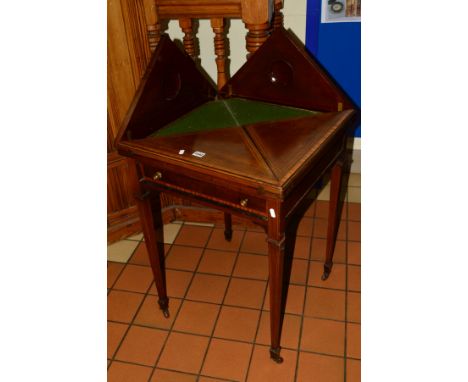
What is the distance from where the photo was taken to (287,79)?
6.50 feet

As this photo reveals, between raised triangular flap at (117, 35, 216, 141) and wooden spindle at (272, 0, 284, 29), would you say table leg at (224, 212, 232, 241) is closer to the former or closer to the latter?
raised triangular flap at (117, 35, 216, 141)

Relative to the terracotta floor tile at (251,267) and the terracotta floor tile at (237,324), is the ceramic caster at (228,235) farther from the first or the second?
the terracotta floor tile at (237,324)

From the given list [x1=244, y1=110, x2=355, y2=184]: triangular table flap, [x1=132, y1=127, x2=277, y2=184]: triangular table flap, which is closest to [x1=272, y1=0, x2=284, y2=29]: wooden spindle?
[x1=244, y1=110, x2=355, y2=184]: triangular table flap

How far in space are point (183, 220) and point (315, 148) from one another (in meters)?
1.46

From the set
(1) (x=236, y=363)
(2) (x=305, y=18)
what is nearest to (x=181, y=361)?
(1) (x=236, y=363)

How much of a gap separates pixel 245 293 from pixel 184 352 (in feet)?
1.51

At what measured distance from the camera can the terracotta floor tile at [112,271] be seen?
245cm

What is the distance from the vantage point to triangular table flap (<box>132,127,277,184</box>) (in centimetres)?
153

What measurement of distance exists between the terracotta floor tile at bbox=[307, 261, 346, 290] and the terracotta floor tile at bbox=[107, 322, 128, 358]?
984 millimetres

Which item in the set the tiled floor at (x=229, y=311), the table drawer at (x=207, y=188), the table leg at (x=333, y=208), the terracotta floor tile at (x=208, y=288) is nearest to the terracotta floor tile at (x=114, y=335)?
the tiled floor at (x=229, y=311)

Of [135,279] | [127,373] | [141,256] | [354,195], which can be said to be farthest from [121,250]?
[354,195]

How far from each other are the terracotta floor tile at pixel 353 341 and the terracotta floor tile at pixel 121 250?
1307 millimetres

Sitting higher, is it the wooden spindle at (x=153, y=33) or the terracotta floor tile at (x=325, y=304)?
the wooden spindle at (x=153, y=33)

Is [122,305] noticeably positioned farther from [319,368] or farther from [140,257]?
[319,368]
